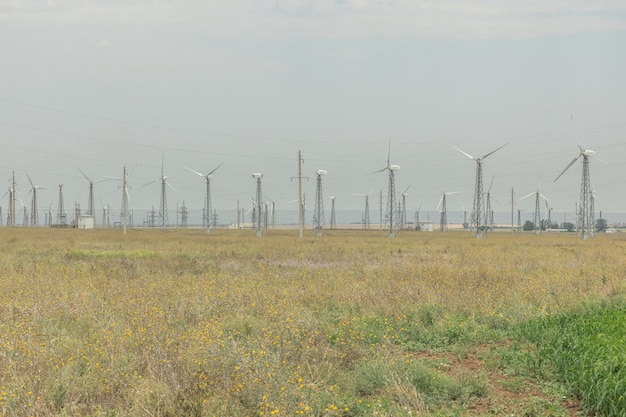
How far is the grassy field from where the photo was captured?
311 inches

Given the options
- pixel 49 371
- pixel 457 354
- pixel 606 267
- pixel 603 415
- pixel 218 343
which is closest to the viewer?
pixel 603 415

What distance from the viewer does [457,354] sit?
35.4 ft

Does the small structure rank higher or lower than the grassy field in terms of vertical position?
higher

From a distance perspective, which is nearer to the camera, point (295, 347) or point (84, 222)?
point (295, 347)

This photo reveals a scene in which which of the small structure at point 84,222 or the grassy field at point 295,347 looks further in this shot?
the small structure at point 84,222

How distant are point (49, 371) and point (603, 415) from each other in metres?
7.65

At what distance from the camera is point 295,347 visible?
10.0 m

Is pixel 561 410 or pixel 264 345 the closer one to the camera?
pixel 561 410

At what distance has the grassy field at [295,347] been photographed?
791 cm

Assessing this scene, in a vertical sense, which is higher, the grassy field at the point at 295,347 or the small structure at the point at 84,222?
the small structure at the point at 84,222

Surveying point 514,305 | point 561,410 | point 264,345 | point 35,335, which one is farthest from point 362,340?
point 35,335

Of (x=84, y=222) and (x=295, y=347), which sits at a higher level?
(x=84, y=222)

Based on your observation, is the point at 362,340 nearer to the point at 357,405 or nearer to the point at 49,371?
the point at 357,405

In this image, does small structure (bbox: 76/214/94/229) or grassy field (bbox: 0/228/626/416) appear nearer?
grassy field (bbox: 0/228/626/416)
